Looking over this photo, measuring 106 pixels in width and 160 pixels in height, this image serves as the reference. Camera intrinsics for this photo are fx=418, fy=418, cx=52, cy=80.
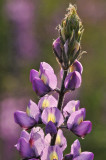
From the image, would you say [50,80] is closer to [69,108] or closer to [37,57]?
[69,108]

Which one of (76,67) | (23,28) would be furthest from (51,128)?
(23,28)

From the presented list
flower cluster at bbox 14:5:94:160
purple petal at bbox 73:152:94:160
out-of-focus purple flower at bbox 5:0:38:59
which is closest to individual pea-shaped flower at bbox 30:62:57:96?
flower cluster at bbox 14:5:94:160

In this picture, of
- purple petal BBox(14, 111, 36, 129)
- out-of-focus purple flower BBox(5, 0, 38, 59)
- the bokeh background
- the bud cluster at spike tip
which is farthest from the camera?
out-of-focus purple flower BBox(5, 0, 38, 59)

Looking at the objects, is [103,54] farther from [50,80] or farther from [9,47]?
[50,80]

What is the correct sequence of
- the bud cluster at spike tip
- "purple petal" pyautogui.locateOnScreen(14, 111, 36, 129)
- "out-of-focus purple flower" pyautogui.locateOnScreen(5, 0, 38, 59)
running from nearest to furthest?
1. the bud cluster at spike tip
2. "purple petal" pyautogui.locateOnScreen(14, 111, 36, 129)
3. "out-of-focus purple flower" pyautogui.locateOnScreen(5, 0, 38, 59)

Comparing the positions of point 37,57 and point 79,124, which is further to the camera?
point 37,57

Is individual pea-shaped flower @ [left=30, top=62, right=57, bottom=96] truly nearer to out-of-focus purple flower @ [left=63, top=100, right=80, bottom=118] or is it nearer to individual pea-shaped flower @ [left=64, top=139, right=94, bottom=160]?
out-of-focus purple flower @ [left=63, top=100, right=80, bottom=118]

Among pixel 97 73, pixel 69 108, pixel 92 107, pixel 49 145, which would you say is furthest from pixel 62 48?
pixel 97 73

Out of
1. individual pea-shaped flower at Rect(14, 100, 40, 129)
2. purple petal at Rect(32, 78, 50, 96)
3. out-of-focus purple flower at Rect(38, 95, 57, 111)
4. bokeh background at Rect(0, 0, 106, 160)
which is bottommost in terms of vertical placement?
individual pea-shaped flower at Rect(14, 100, 40, 129)
